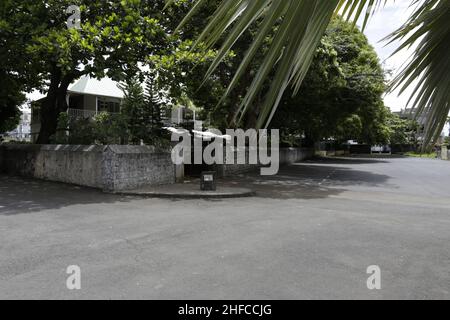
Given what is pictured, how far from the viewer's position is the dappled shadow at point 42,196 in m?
8.59

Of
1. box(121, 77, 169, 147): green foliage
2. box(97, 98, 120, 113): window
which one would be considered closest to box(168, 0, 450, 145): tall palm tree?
box(121, 77, 169, 147): green foliage

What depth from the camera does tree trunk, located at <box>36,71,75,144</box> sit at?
15.5 meters

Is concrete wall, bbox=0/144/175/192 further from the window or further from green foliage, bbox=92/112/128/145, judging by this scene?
the window

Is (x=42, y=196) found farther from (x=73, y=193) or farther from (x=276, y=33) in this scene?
(x=276, y=33)

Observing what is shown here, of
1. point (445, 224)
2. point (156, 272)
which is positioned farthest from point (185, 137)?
point (156, 272)

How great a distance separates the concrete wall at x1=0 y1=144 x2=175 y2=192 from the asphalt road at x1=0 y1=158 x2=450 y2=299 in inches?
51.4

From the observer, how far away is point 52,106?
15672 mm

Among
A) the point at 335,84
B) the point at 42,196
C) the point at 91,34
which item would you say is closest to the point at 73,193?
the point at 42,196

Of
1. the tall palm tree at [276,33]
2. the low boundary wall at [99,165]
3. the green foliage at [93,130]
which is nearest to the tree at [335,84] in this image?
the low boundary wall at [99,165]

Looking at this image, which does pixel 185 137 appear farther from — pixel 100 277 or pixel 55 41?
pixel 100 277

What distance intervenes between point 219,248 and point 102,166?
23.9 ft

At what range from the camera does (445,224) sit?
736 cm

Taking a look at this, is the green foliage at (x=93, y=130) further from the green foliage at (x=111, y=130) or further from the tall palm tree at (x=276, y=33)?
the tall palm tree at (x=276, y=33)
